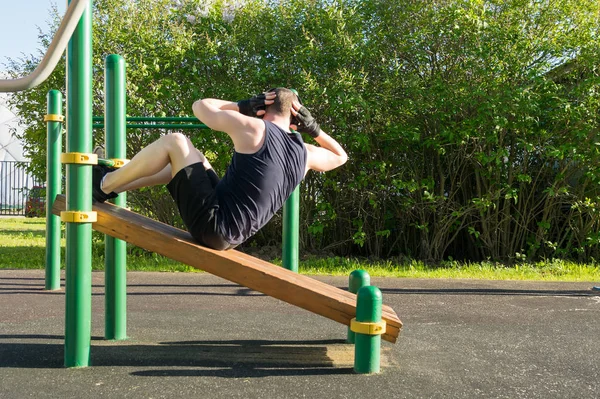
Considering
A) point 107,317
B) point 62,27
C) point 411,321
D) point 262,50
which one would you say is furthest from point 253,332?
point 262,50

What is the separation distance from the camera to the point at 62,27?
6.53 feet

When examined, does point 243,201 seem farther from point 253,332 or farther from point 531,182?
point 531,182

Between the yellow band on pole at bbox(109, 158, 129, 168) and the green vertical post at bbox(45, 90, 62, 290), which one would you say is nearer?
the yellow band on pole at bbox(109, 158, 129, 168)

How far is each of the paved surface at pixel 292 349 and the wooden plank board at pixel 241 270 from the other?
0.29 metres

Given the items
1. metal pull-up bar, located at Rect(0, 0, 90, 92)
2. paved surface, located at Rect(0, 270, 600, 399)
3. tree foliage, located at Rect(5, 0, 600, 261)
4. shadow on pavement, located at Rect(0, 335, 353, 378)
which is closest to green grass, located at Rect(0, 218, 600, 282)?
tree foliage, located at Rect(5, 0, 600, 261)

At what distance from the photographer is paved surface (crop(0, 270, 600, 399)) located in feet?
8.70

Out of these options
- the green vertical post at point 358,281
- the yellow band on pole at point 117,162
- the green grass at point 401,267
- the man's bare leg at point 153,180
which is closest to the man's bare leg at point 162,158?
the man's bare leg at point 153,180

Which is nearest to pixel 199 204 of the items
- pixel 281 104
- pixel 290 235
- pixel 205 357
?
pixel 281 104

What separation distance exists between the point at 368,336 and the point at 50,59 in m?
1.76

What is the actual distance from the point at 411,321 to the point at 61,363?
7.40ft

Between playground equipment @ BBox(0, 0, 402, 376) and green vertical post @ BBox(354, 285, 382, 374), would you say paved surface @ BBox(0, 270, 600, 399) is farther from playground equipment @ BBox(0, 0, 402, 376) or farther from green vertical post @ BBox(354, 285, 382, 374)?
playground equipment @ BBox(0, 0, 402, 376)

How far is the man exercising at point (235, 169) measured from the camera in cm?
300

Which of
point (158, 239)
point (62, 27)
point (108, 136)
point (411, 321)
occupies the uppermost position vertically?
point (62, 27)

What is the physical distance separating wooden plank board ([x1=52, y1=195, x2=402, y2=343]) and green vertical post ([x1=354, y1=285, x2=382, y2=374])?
55 millimetres
